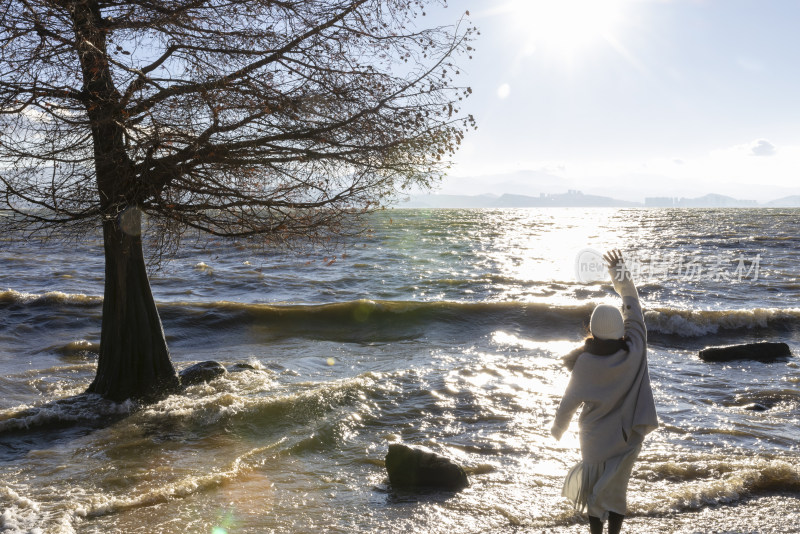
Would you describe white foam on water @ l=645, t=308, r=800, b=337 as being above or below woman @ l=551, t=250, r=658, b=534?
below

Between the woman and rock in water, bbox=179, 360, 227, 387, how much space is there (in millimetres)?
7999

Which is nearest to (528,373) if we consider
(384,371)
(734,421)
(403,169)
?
(384,371)

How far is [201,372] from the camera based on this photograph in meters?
11.9

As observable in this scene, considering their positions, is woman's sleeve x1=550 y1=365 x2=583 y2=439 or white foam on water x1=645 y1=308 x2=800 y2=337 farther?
white foam on water x1=645 y1=308 x2=800 y2=337

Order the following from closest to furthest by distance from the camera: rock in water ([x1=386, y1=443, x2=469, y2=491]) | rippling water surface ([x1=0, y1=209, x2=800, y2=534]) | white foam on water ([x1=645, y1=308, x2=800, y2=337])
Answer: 1. rippling water surface ([x1=0, y1=209, x2=800, y2=534])
2. rock in water ([x1=386, y1=443, x2=469, y2=491])
3. white foam on water ([x1=645, y1=308, x2=800, y2=337])

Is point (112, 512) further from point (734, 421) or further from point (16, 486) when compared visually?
point (734, 421)

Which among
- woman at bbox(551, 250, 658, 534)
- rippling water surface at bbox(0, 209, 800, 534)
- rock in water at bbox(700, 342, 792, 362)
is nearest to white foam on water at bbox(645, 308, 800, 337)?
rippling water surface at bbox(0, 209, 800, 534)

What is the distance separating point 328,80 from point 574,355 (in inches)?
185

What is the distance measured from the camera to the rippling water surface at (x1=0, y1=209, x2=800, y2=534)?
6.48 meters

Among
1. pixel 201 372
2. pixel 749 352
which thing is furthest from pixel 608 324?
pixel 749 352

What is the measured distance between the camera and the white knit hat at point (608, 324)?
4.70m

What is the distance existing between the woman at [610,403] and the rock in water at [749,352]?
10565 millimetres

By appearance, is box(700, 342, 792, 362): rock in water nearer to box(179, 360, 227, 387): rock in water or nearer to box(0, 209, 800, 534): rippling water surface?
box(0, 209, 800, 534): rippling water surface

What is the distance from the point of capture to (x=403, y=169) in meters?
8.29
